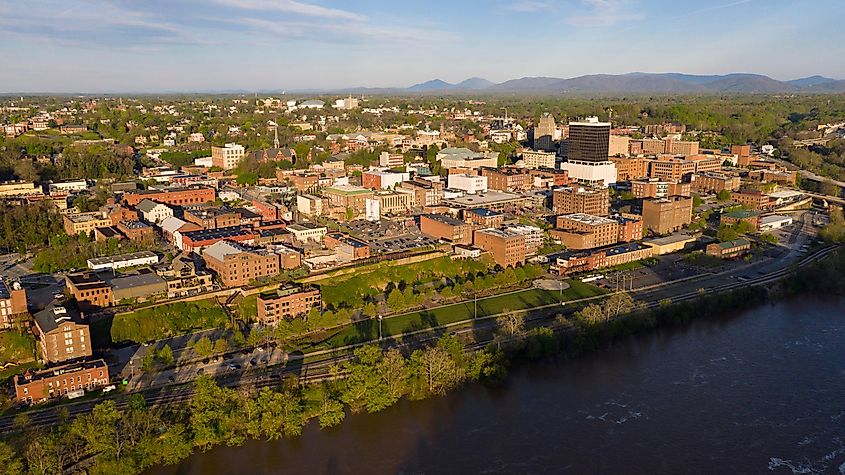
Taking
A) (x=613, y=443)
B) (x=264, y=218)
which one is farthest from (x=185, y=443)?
(x=264, y=218)

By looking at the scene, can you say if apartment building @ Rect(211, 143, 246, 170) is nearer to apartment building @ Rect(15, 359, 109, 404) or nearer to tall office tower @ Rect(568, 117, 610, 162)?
tall office tower @ Rect(568, 117, 610, 162)

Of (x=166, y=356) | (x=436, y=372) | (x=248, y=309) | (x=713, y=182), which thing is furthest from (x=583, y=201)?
(x=166, y=356)

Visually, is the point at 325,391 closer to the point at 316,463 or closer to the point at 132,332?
the point at 316,463

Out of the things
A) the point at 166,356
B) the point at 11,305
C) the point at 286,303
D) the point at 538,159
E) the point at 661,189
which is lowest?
the point at 166,356

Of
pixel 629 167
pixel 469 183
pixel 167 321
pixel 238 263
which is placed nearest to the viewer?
pixel 167 321

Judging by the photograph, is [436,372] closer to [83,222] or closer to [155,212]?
[155,212]
